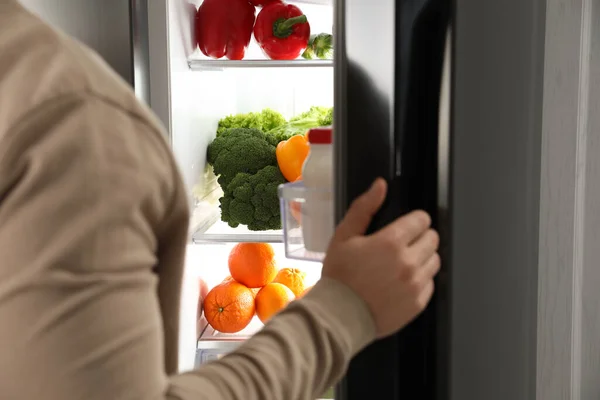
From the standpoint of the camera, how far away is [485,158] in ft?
2.25

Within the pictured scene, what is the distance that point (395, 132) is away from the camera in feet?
2.26

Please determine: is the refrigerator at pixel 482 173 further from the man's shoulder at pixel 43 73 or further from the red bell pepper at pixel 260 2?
the red bell pepper at pixel 260 2

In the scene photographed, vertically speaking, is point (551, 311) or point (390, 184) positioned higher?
point (390, 184)

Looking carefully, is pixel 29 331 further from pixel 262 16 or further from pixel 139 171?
pixel 262 16

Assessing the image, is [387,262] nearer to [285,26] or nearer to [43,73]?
[43,73]

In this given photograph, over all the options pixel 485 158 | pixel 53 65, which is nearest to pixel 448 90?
pixel 485 158

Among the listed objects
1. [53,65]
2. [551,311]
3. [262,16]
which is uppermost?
[262,16]

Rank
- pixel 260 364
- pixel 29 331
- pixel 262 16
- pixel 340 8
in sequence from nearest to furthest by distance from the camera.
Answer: pixel 29 331, pixel 260 364, pixel 340 8, pixel 262 16

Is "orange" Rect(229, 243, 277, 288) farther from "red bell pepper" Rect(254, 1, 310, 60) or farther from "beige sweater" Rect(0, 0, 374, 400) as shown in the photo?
"beige sweater" Rect(0, 0, 374, 400)

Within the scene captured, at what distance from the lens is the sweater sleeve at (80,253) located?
1.55 ft

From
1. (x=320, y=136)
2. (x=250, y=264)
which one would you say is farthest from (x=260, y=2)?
(x=320, y=136)

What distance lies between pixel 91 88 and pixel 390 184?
0.33 metres

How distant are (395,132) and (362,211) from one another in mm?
88

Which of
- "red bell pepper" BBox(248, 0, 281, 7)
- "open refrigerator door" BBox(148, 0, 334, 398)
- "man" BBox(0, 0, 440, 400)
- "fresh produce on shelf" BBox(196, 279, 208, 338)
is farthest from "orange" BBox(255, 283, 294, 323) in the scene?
"man" BBox(0, 0, 440, 400)
